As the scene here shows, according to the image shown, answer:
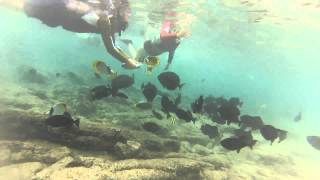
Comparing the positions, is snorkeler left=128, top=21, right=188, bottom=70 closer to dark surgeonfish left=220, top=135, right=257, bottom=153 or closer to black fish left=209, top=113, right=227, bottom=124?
black fish left=209, top=113, right=227, bottom=124

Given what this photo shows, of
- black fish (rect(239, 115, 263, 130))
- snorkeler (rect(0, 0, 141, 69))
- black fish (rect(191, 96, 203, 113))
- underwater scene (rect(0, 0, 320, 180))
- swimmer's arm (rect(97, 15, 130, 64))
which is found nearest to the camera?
black fish (rect(191, 96, 203, 113))

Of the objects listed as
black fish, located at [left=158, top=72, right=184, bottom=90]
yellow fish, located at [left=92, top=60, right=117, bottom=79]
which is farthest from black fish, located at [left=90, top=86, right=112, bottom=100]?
black fish, located at [left=158, top=72, right=184, bottom=90]

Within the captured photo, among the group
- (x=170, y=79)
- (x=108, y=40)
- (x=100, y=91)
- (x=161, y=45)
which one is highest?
(x=161, y=45)

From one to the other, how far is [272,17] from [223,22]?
5739 millimetres

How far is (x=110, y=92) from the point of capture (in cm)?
1016

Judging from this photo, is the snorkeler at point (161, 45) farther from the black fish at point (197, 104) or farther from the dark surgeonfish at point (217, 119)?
the black fish at point (197, 104)

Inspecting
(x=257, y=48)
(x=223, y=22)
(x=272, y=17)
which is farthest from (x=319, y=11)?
(x=257, y=48)

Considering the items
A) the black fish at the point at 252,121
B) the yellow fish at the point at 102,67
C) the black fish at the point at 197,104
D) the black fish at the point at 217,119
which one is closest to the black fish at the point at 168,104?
the black fish at the point at 197,104

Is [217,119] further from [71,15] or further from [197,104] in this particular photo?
[71,15]

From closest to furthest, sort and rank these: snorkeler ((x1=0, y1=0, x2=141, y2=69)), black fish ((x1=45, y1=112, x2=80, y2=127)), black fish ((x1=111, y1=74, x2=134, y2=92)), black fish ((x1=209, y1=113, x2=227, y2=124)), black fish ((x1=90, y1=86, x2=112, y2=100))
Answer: black fish ((x1=45, y1=112, x2=80, y2=127))
black fish ((x1=90, y1=86, x2=112, y2=100))
black fish ((x1=111, y1=74, x2=134, y2=92))
black fish ((x1=209, y1=113, x2=227, y2=124))
snorkeler ((x1=0, y1=0, x2=141, y2=69))

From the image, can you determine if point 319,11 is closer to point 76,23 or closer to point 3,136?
point 76,23

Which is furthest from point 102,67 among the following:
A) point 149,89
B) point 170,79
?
point 170,79

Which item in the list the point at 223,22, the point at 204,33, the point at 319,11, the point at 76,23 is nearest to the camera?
the point at 76,23

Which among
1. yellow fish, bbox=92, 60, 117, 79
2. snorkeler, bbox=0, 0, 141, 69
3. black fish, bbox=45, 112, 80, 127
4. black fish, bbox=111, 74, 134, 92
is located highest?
snorkeler, bbox=0, 0, 141, 69
